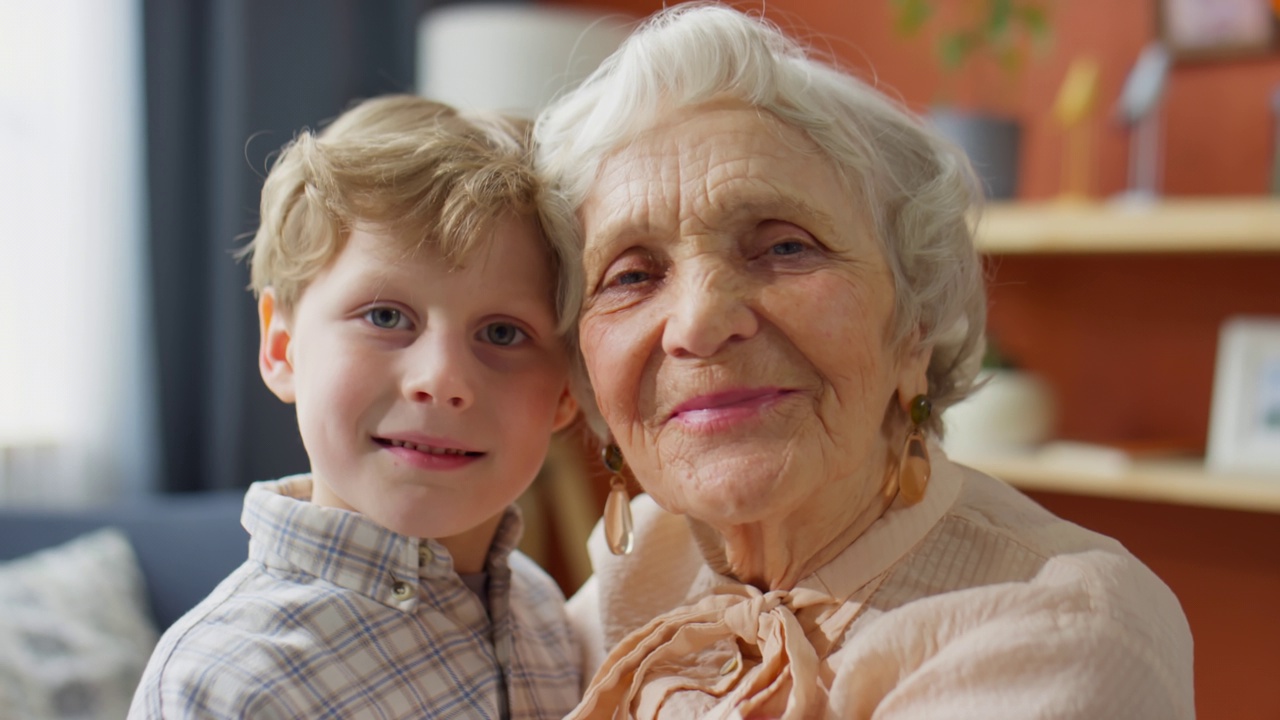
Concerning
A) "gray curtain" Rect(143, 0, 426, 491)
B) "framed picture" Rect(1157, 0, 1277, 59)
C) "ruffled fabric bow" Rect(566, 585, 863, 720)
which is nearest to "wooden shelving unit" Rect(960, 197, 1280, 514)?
"framed picture" Rect(1157, 0, 1277, 59)

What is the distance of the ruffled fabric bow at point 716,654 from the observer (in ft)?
3.22

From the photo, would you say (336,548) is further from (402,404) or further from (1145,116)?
(1145,116)

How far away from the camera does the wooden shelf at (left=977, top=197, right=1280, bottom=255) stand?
7.43 ft

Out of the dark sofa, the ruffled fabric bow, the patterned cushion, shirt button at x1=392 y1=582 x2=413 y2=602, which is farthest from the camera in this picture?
the dark sofa

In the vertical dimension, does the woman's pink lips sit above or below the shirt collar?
above

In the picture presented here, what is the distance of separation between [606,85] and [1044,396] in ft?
6.19

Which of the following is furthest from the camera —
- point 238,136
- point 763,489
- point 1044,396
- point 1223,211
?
point 238,136

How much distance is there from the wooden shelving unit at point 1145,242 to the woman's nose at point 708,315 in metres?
1.56

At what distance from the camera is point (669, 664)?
1.08m

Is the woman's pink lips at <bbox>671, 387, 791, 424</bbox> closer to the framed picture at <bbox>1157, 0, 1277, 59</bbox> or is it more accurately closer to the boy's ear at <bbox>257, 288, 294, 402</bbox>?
the boy's ear at <bbox>257, 288, 294, 402</bbox>

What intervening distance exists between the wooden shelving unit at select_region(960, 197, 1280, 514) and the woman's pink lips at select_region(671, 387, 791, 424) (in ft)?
5.03

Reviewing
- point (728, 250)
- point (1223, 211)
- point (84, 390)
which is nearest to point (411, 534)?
point (728, 250)

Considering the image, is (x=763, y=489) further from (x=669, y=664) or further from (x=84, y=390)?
(x=84, y=390)

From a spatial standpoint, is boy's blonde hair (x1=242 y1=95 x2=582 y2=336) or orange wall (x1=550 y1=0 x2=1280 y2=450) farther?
orange wall (x1=550 y1=0 x2=1280 y2=450)
